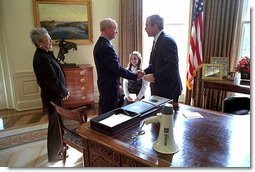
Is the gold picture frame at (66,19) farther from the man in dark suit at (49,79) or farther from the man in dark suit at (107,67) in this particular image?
the man in dark suit at (107,67)

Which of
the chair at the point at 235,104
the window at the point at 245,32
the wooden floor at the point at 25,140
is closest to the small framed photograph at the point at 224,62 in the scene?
the window at the point at 245,32

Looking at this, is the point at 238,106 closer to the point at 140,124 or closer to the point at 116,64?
the point at 116,64

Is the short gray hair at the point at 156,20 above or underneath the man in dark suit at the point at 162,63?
above

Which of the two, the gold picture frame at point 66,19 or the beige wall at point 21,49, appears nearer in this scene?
the beige wall at point 21,49

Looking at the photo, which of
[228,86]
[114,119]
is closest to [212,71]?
[228,86]

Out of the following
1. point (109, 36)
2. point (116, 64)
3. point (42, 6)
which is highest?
point (42, 6)

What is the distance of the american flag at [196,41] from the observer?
319 centimetres

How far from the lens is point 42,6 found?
365 cm

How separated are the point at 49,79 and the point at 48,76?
0.03 meters

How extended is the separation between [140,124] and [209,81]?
1.98 m

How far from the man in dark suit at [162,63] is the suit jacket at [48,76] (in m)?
0.90

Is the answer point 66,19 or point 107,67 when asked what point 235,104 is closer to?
point 107,67

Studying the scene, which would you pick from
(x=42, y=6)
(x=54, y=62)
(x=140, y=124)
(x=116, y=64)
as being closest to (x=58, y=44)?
(x=42, y=6)

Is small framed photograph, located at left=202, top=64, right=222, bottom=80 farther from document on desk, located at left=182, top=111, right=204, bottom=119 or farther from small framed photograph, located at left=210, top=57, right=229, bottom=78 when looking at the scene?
document on desk, located at left=182, top=111, right=204, bottom=119
